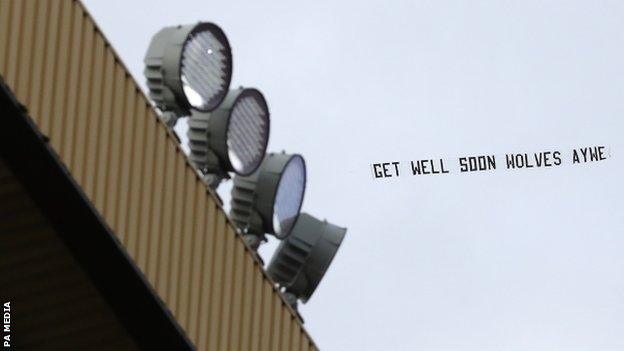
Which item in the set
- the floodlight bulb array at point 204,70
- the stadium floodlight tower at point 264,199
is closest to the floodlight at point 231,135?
the floodlight bulb array at point 204,70

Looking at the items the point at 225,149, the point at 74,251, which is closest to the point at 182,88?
the point at 225,149

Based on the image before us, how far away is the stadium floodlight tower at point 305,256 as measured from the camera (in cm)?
2250

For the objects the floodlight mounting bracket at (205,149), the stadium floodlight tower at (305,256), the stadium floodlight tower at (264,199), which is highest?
the floodlight mounting bracket at (205,149)

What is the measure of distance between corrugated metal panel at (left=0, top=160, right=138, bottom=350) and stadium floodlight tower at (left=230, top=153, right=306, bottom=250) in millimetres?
2179

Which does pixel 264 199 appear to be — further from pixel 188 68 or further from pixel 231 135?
pixel 188 68

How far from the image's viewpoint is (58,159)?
18688 mm

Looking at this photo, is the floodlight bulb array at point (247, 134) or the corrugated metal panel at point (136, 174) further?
the floodlight bulb array at point (247, 134)

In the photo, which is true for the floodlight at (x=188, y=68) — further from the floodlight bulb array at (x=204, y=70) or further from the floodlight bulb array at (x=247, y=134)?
the floodlight bulb array at (x=247, y=134)

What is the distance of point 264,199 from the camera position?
21891 mm

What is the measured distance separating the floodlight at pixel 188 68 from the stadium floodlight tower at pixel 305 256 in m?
2.22

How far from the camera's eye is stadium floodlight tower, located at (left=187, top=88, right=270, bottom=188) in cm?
2119

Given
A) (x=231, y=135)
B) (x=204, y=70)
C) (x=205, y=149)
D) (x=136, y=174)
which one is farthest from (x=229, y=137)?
(x=136, y=174)

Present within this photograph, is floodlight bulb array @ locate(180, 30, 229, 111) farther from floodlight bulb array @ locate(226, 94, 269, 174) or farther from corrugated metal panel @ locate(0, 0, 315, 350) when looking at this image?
corrugated metal panel @ locate(0, 0, 315, 350)

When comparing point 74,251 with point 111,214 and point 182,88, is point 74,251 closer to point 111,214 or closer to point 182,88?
point 111,214
